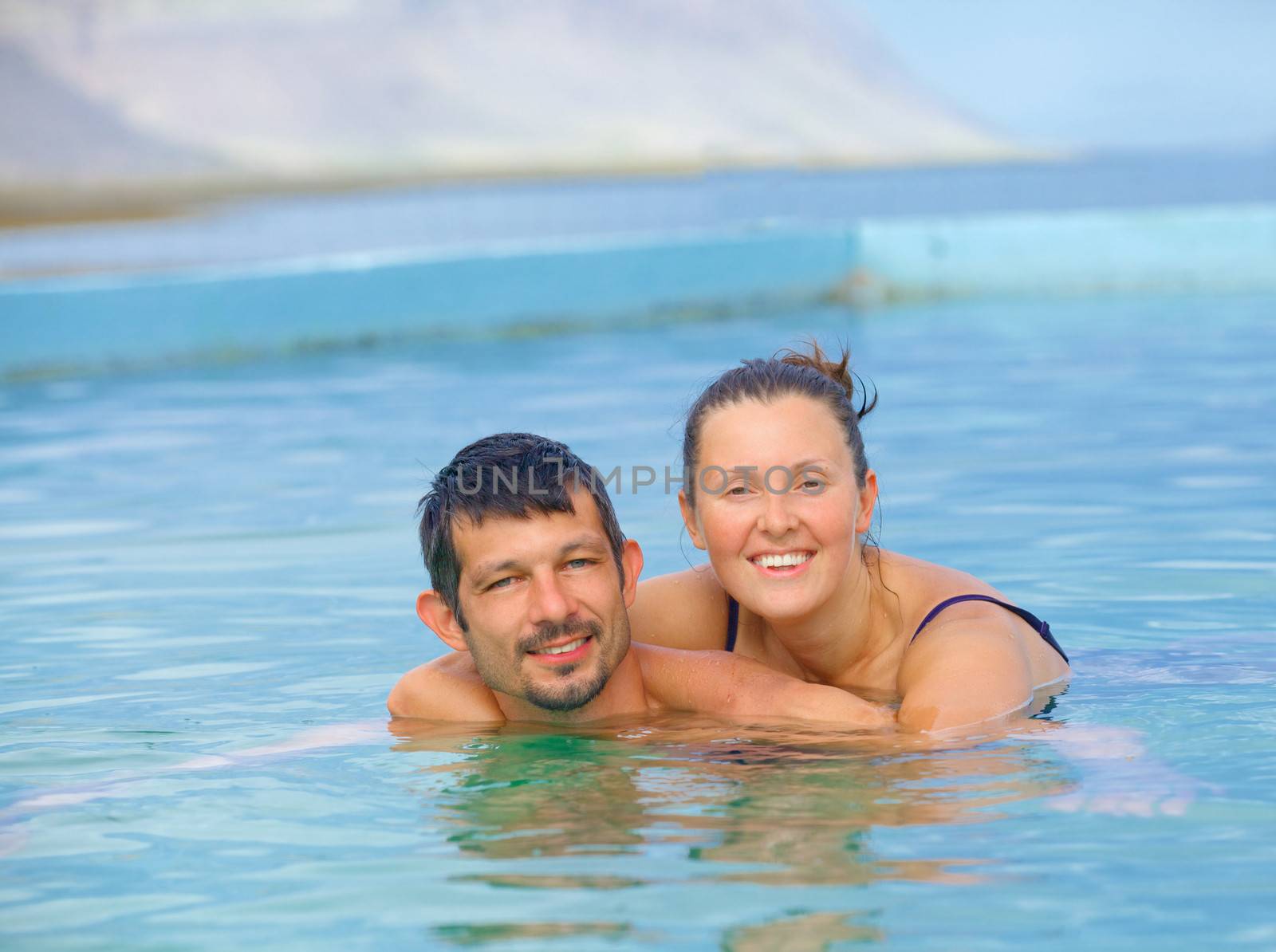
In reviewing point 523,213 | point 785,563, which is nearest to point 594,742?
point 785,563

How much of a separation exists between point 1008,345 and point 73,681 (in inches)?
277

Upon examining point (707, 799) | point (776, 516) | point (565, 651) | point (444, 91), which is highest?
point (444, 91)

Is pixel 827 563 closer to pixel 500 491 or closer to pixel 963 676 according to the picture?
pixel 963 676

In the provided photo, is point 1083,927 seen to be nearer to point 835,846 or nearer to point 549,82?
point 835,846

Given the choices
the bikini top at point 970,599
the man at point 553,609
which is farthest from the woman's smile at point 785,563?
the bikini top at point 970,599

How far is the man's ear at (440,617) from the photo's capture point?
347 cm

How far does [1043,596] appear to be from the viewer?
485 cm

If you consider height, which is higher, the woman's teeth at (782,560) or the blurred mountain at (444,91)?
the blurred mountain at (444,91)

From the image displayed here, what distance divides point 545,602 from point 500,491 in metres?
0.25

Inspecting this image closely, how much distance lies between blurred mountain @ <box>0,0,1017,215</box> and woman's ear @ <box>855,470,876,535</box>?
3004 inches

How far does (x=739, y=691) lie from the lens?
11.5 feet

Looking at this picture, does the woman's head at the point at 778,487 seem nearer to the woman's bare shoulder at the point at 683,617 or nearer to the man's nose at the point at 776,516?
the man's nose at the point at 776,516

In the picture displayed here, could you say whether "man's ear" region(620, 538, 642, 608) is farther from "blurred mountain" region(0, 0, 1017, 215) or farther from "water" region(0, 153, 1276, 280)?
"blurred mountain" region(0, 0, 1017, 215)

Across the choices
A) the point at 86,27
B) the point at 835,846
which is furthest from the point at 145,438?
the point at 86,27
